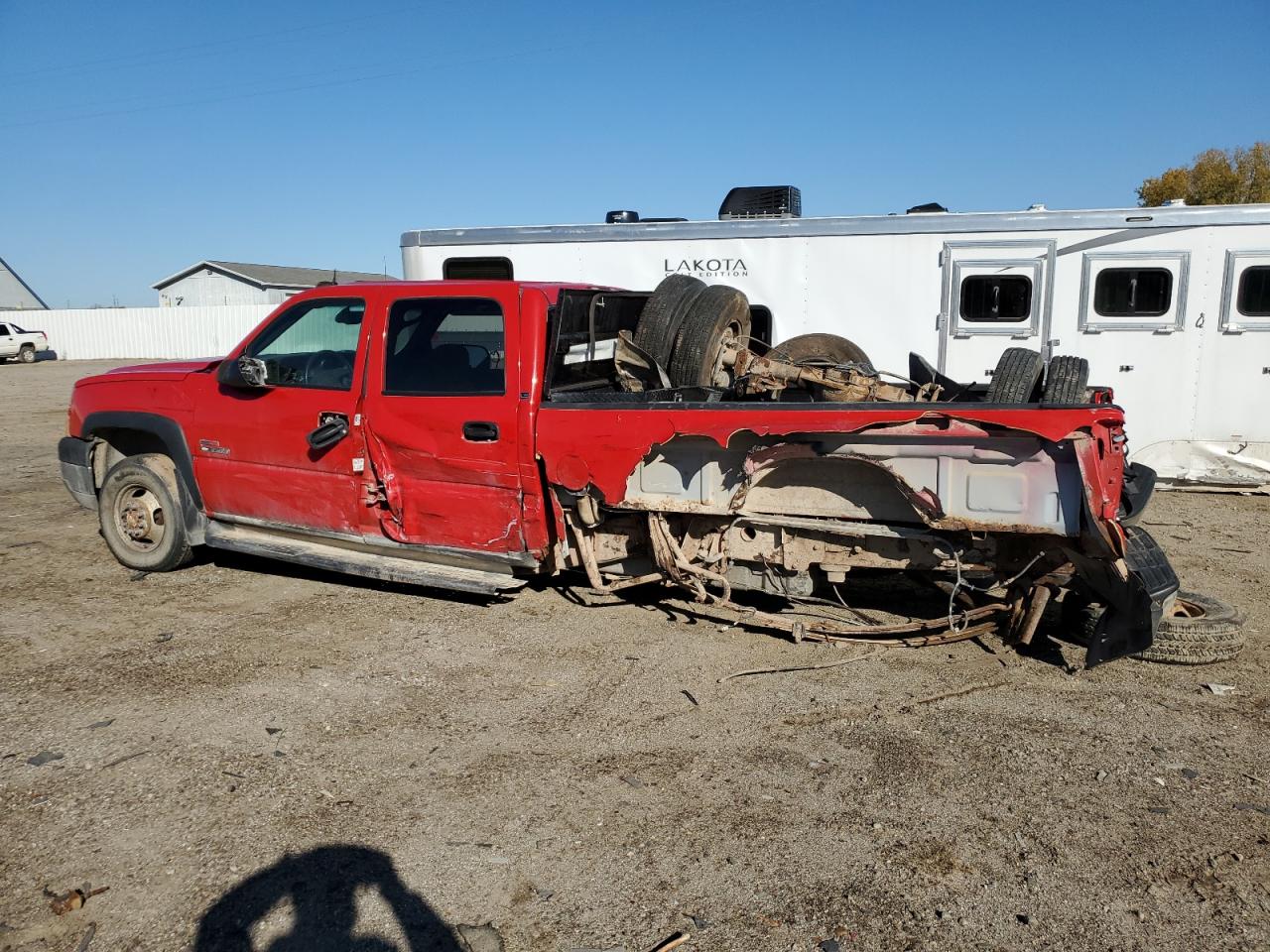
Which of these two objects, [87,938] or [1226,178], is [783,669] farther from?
[1226,178]

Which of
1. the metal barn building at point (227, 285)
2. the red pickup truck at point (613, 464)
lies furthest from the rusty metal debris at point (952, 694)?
the metal barn building at point (227, 285)

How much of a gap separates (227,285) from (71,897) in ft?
178

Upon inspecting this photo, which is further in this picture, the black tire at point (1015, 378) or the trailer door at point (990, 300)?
the trailer door at point (990, 300)

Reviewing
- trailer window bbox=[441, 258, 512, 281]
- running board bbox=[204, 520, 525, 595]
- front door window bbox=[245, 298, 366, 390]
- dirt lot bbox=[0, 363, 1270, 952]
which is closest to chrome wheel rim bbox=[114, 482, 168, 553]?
running board bbox=[204, 520, 525, 595]

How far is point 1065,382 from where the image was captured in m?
5.41

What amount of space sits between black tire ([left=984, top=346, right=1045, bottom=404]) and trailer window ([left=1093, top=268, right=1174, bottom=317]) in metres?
4.12

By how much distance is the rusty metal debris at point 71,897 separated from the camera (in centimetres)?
289

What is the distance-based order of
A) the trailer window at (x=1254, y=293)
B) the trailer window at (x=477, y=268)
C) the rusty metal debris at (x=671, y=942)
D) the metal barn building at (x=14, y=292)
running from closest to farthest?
the rusty metal debris at (x=671, y=942), the trailer window at (x=1254, y=293), the trailer window at (x=477, y=268), the metal barn building at (x=14, y=292)

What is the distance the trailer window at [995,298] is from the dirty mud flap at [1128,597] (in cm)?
484

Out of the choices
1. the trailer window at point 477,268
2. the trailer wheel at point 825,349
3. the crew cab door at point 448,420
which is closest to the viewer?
the crew cab door at point 448,420

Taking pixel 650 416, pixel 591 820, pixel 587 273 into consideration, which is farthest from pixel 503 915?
pixel 587 273

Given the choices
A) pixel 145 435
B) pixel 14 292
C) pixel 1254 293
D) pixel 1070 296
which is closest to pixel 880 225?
pixel 1070 296

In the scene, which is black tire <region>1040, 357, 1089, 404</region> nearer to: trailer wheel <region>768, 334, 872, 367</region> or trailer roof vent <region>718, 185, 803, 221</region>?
trailer wheel <region>768, 334, 872, 367</region>

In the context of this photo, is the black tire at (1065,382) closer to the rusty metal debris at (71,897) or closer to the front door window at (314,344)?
the front door window at (314,344)
